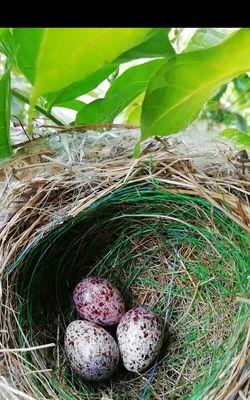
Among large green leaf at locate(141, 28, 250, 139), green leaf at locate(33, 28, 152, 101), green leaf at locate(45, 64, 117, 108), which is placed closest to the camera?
green leaf at locate(33, 28, 152, 101)

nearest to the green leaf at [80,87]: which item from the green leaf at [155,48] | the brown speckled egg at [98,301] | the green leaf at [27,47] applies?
the green leaf at [27,47]

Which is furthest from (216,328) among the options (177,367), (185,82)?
(185,82)

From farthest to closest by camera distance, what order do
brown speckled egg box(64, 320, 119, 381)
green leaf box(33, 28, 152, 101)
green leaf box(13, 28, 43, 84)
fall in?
brown speckled egg box(64, 320, 119, 381), green leaf box(13, 28, 43, 84), green leaf box(33, 28, 152, 101)

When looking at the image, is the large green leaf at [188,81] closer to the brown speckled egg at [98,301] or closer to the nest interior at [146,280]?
the nest interior at [146,280]

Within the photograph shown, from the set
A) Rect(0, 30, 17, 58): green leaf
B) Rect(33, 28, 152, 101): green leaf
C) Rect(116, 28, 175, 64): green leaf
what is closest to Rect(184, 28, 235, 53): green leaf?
Rect(116, 28, 175, 64): green leaf

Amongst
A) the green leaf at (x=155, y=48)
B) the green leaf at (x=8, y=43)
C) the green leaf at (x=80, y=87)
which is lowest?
the green leaf at (x=80, y=87)

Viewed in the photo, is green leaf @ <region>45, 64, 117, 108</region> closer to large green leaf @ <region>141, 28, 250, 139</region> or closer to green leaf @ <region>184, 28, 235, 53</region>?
green leaf @ <region>184, 28, 235, 53</region>
